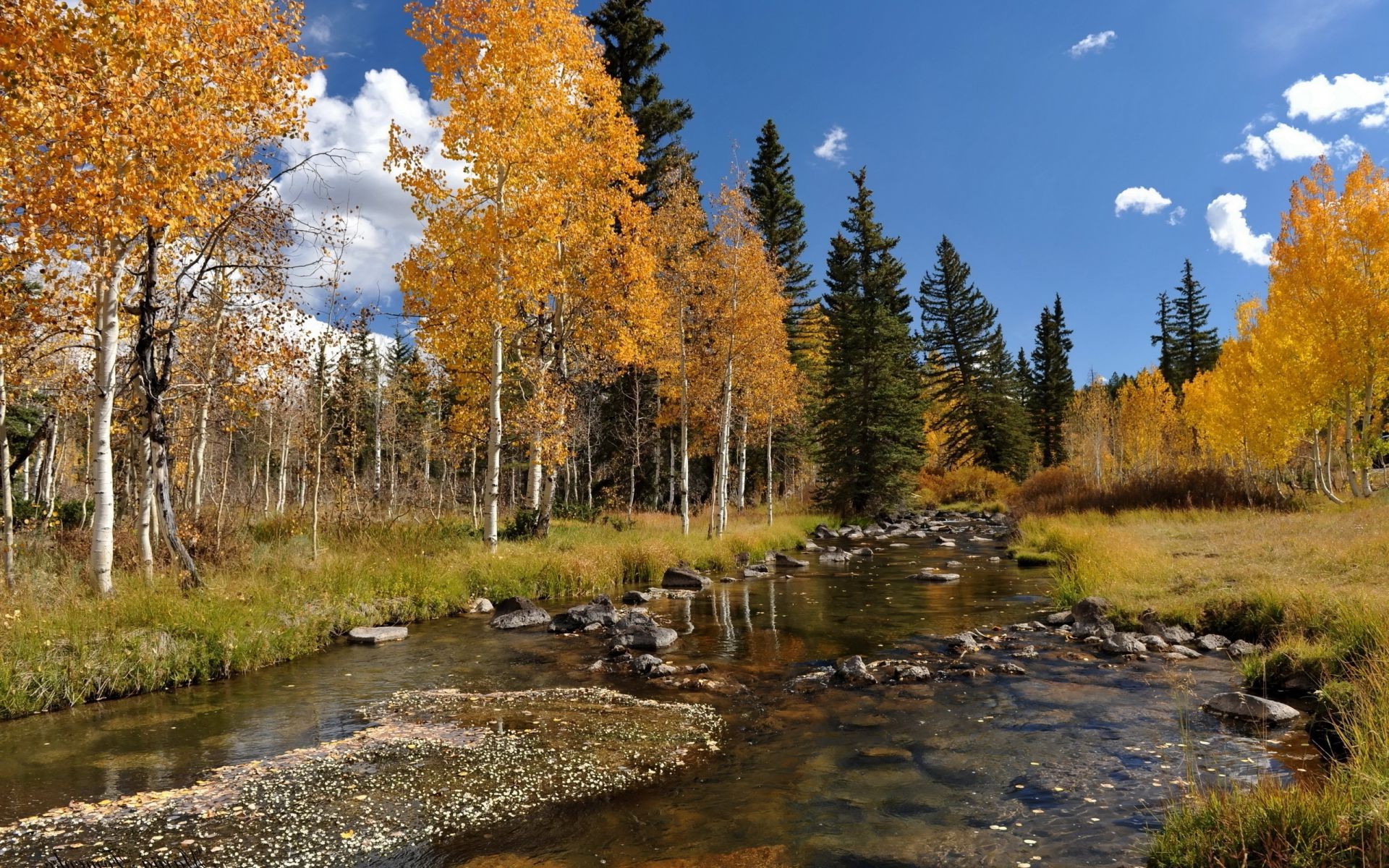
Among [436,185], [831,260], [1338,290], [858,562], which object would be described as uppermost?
[831,260]

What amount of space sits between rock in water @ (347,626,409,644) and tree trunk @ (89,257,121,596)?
3.52m

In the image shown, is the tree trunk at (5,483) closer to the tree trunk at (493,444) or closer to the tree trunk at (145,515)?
the tree trunk at (145,515)

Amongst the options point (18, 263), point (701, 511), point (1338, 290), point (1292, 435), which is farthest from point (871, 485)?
point (18, 263)

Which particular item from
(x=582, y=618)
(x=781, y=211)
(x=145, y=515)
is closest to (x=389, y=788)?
(x=582, y=618)

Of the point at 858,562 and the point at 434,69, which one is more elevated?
the point at 434,69

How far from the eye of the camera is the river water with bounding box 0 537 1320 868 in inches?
202

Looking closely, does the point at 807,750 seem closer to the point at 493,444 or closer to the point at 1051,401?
the point at 493,444

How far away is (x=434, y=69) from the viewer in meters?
16.9

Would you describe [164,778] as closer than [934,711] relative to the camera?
Yes

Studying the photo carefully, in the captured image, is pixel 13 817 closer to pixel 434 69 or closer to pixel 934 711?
pixel 934 711

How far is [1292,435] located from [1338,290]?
22.8 ft

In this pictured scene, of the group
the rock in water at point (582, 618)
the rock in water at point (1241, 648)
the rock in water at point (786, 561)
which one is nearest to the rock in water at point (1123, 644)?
the rock in water at point (1241, 648)

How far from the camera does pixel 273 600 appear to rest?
11.2 metres

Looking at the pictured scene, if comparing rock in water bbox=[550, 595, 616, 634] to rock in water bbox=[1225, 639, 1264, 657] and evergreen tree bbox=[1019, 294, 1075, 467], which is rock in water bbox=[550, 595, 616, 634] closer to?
rock in water bbox=[1225, 639, 1264, 657]
